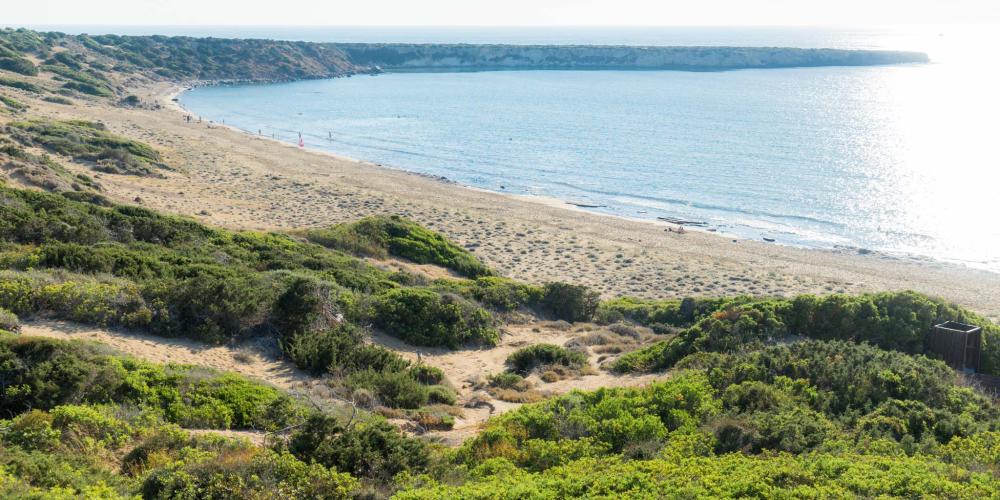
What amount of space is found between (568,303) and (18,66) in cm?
7159

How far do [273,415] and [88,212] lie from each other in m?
13.1

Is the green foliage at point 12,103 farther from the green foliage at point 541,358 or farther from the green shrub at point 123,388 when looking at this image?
the green shrub at point 123,388

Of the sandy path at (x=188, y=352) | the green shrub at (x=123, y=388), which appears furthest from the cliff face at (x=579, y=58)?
the green shrub at (x=123, y=388)

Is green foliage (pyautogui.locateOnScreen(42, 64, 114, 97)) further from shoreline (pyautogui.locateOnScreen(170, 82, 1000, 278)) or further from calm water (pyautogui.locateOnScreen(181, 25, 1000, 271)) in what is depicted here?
shoreline (pyautogui.locateOnScreen(170, 82, 1000, 278))

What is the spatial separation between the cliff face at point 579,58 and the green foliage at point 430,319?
135 metres

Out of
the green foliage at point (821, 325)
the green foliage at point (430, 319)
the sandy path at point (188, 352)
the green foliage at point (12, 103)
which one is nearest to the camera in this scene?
the sandy path at point (188, 352)

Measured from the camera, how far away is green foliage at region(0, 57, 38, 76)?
7152 cm

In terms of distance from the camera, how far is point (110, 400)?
32.3ft

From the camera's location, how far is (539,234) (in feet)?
116

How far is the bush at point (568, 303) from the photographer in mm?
20953

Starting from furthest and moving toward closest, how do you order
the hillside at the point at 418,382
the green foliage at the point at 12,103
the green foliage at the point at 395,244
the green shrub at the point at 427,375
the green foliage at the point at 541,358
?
the green foliage at the point at 12,103 < the green foliage at the point at 395,244 < the green foliage at the point at 541,358 < the green shrub at the point at 427,375 < the hillside at the point at 418,382

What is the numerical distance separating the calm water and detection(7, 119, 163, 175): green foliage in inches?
725

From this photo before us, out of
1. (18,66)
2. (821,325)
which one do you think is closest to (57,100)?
(18,66)

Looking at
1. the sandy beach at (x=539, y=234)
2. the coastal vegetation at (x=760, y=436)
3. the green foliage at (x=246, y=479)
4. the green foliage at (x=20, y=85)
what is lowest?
the sandy beach at (x=539, y=234)
